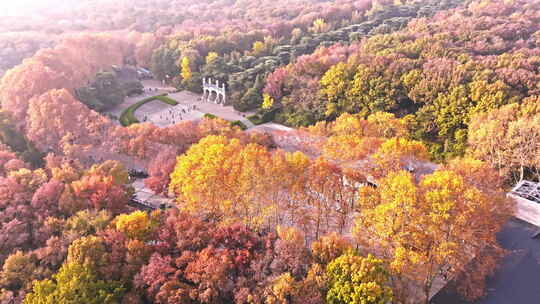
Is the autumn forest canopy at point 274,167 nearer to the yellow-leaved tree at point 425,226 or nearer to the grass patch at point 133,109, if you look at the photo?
the yellow-leaved tree at point 425,226

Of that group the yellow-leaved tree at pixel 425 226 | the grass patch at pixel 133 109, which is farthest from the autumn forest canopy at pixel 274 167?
the grass patch at pixel 133 109

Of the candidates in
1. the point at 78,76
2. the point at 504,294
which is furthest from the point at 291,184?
the point at 78,76

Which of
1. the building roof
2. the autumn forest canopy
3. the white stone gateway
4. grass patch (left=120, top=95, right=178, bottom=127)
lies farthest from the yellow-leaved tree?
grass patch (left=120, top=95, right=178, bottom=127)

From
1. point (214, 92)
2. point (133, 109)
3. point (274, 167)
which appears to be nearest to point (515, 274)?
point (274, 167)

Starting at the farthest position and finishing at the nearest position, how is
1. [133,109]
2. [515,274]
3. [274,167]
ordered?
[133,109] < [515,274] < [274,167]

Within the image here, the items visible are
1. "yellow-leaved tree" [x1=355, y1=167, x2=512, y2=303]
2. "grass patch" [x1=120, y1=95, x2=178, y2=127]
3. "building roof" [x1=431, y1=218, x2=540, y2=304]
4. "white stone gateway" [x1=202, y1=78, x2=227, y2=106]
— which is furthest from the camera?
"white stone gateway" [x1=202, y1=78, x2=227, y2=106]

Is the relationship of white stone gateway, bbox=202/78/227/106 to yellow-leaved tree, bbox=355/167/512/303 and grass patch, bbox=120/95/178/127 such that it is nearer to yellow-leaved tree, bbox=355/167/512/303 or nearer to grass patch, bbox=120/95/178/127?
grass patch, bbox=120/95/178/127

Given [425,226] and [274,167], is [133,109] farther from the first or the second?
[425,226]

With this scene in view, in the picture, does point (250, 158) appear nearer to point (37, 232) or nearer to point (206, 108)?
point (37, 232)
